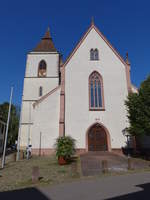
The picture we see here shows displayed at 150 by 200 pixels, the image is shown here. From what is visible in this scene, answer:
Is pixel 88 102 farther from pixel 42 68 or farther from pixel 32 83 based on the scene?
pixel 42 68

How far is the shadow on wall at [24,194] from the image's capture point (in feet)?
19.2

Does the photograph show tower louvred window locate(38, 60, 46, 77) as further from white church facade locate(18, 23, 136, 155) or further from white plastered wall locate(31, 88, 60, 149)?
white plastered wall locate(31, 88, 60, 149)

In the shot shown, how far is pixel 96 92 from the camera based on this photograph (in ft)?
73.1

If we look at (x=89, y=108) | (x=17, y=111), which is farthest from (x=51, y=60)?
(x=17, y=111)

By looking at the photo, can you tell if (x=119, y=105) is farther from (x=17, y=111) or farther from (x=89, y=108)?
(x=17, y=111)

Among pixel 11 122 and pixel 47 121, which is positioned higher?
pixel 11 122

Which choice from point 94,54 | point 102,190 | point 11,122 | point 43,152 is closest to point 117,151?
point 43,152

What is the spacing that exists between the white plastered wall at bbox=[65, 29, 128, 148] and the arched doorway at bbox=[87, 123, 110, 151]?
64cm

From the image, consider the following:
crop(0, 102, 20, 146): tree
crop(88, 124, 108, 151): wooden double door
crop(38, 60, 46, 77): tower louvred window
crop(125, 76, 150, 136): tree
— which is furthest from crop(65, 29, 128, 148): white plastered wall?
crop(0, 102, 20, 146): tree

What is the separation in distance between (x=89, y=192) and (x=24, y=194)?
255 cm

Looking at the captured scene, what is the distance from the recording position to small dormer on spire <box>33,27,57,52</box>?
32469mm

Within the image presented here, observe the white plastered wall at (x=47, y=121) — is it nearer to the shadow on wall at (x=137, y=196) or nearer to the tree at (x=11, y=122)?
the shadow on wall at (x=137, y=196)

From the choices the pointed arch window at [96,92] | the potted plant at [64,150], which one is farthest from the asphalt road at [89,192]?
the pointed arch window at [96,92]

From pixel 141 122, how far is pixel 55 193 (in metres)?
10.9
